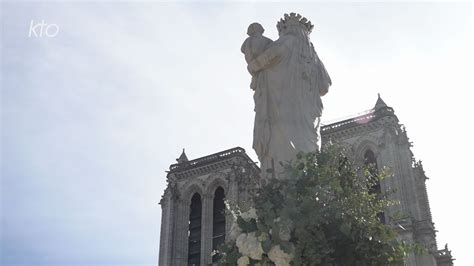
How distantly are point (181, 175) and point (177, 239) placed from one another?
4452 millimetres

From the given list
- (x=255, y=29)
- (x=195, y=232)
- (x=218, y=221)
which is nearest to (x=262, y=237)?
(x=255, y=29)

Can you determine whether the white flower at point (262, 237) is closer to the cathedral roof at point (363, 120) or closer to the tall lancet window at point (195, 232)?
the cathedral roof at point (363, 120)

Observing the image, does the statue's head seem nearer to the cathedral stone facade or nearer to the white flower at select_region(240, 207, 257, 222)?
the white flower at select_region(240, 207, 257, 222)

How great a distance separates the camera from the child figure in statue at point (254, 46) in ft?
18.6

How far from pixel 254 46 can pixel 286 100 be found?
1.89 ft

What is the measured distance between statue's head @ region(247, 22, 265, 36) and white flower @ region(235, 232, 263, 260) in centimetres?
241

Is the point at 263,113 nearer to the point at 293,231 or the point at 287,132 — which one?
the point at 287,132

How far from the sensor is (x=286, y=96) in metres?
5.54

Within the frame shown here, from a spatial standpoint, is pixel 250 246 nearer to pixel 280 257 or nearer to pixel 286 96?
pixel 280 257

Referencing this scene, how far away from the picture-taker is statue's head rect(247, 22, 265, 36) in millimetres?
5906

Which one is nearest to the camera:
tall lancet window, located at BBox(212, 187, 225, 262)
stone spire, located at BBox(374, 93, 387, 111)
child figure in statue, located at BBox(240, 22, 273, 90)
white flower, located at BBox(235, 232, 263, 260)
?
white flower, located at BBox(235, 232, 263, 260)

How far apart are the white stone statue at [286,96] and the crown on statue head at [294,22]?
45 mm

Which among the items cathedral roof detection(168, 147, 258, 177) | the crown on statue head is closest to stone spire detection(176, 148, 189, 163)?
cathedral roof detection(168, 147, 258, 177)

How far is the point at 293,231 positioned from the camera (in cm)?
391
